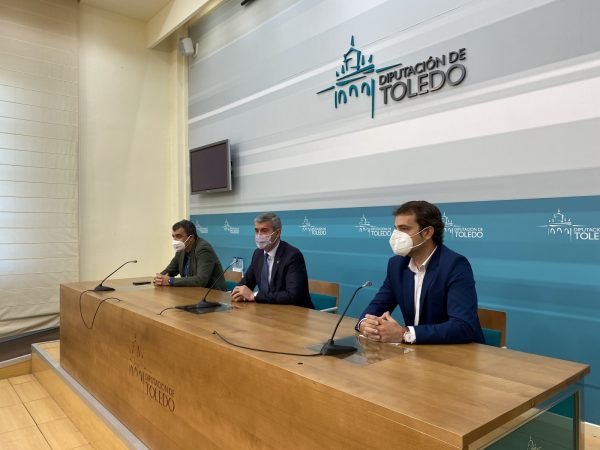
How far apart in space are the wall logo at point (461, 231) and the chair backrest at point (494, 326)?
2.60ft

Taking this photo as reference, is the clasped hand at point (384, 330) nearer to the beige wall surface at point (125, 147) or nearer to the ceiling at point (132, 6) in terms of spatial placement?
the beige wall surface at point (125, 147)

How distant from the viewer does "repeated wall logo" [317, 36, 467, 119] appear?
2.90 m

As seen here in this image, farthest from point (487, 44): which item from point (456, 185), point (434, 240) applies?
point (434, 240)

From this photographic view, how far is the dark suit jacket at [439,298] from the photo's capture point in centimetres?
158

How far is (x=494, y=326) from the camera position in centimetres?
206

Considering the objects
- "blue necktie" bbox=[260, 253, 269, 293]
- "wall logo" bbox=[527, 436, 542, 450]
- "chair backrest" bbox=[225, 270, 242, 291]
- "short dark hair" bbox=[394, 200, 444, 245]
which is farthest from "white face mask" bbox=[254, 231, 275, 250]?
"wall logo" bbox=[527, 436, 542, 450]

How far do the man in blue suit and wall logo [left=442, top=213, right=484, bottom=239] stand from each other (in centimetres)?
94

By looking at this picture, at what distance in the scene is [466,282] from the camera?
69.9 inches

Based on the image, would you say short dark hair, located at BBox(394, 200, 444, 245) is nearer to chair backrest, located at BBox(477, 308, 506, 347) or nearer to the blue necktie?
chair backrest, located at BBox(477, 308, 506, 347)

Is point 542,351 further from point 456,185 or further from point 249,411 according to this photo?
point 249,411

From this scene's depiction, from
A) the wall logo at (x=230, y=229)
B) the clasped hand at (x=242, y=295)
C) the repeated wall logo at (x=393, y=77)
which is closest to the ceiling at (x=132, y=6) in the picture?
the wall logo at (x=230, y=229)

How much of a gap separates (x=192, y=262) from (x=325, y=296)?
112 centimetres

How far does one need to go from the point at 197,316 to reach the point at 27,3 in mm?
4647

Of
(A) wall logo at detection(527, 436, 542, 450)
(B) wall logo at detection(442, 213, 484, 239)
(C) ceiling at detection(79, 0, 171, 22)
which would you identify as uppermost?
(C) ceiling at detection(79, 0, 171, 22)
